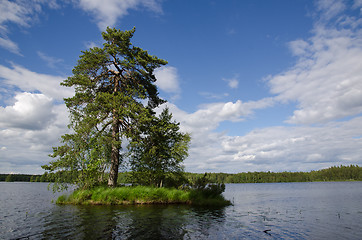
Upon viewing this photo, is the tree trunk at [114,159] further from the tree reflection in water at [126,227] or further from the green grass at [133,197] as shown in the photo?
the tree reflection in water at [126,227]

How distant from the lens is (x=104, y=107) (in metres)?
24.9

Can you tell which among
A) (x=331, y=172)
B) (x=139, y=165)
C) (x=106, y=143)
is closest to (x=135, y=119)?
(x=106, y=143)

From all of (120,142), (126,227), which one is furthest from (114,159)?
(126,227)

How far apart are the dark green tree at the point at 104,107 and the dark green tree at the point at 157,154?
1864 mm

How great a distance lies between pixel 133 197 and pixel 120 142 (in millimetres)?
6011

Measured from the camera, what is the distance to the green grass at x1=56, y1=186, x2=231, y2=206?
23.0 metres

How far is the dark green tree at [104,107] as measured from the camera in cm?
2377

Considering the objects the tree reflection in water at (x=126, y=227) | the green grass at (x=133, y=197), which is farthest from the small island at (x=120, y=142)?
the tree reflection in water at (x=126, y=227)

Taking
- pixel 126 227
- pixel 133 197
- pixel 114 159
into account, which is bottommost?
pixel 126 227

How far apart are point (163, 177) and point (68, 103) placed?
14770 mm

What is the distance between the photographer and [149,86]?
29.9 meters

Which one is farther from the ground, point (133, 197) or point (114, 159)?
point (114, 159)

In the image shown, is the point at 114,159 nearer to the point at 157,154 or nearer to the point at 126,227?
the point at 157,154

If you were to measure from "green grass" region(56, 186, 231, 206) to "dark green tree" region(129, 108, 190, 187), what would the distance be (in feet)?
11.2
